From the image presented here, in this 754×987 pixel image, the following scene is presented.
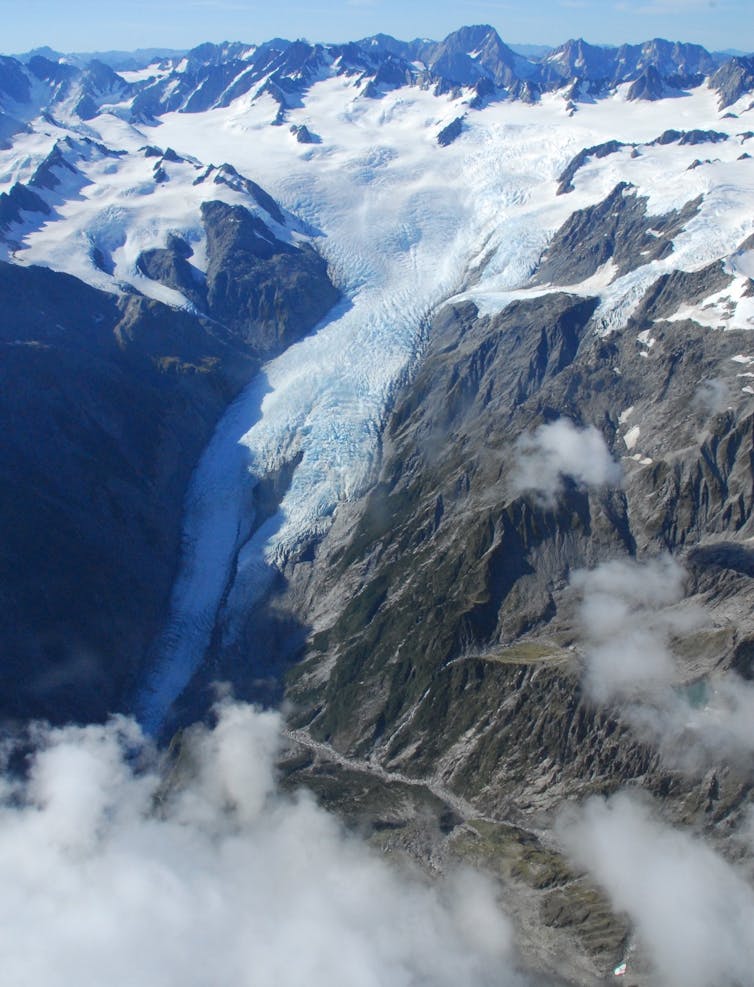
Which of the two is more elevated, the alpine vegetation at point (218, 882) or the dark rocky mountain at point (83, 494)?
the dark rocky mountain at point (83, 494)

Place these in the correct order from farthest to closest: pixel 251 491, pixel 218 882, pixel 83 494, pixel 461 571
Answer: pixel 251 491
pixel 83 494
pixel 461 571
pixel 218 882

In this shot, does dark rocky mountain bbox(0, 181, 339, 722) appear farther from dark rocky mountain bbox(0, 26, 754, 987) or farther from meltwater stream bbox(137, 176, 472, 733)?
meltwater stream bbox(137, 176, 472, 733)

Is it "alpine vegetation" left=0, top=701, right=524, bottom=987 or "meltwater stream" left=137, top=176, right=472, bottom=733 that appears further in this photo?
"meltwater stream" left=137, top=176, right=472, bottom=733

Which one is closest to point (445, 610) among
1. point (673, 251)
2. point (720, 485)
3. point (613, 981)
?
point (720, 485)

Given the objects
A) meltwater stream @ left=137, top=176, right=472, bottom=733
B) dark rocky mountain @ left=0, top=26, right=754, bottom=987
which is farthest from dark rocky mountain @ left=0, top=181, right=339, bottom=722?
meltwater stream @ left=137, top=176, right=472, bottom=733

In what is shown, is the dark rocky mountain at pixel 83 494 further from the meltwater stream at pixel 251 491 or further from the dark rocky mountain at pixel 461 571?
the meltwater stream at pixel 251 491

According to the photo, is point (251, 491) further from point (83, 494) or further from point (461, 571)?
point (461, 571)

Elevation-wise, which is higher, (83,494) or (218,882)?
(83,494)

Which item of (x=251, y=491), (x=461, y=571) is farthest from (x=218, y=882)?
(x=251, y=491)

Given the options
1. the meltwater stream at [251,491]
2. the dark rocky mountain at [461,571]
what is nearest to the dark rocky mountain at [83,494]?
the dark rocky mountain at [461,571]

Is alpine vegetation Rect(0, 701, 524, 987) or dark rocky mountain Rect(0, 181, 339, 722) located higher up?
dark rocky mountain Rect(0, 181, 339, 722)

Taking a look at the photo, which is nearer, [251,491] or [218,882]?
[218,882]

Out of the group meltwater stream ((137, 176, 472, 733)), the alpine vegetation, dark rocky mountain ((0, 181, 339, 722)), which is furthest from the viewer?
meltwater stream ((137, 176, 472, 733))

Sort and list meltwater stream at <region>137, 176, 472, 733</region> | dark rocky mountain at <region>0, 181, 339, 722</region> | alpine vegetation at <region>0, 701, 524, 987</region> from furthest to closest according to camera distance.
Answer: meltwater stream at <region>137, 176, 472, 733</region> < dark rocky mountain at <region>0, 181, 339, 722</region> < alpine vegetation at <region>0, 701, 524, 987</region>
